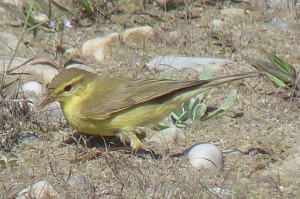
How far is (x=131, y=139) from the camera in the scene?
5.73 metres

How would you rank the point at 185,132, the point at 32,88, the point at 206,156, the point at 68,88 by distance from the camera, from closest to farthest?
1. the point at 206,156
2. the point at 68,88
3. the point at 185,132
4. the point at 32,88

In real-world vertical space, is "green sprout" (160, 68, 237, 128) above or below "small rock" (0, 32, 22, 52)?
below

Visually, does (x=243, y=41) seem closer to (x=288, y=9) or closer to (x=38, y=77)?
(x=288, y=9)

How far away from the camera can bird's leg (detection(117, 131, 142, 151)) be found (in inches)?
224

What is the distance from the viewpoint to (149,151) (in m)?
5.71

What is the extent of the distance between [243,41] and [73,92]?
234 cm

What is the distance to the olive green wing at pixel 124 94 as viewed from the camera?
19.0ft

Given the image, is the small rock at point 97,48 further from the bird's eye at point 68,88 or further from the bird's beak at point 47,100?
the bird's beak at point 47,100

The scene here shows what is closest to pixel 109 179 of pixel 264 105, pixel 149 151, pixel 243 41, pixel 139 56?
pixel 149 151

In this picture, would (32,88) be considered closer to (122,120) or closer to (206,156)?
(122,120)

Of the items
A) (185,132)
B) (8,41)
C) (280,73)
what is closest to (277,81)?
→ (280,73)

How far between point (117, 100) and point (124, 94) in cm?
7

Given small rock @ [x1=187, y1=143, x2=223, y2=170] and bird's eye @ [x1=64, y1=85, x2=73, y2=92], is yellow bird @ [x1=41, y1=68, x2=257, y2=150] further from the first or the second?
small rock @ [x1=187, y1=143, x2=223, y2=170]

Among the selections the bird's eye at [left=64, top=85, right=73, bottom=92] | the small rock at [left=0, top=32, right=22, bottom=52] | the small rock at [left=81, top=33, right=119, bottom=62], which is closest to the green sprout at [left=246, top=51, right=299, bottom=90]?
the small rock at [left=81, top=33, right=119, bottom=62]
